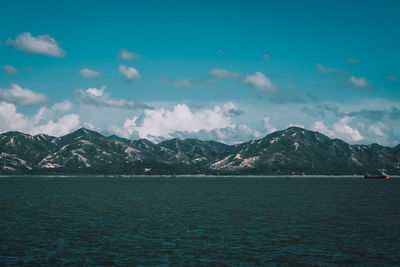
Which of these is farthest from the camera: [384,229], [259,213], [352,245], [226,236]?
[259,213]

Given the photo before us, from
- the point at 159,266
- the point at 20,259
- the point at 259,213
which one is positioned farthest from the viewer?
the point at 259,213

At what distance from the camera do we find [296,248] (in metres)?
63.8

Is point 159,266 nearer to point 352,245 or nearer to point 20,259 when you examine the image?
point 20,259

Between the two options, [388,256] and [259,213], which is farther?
[259,213]

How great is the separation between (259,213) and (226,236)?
133ft

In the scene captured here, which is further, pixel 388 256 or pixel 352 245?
pixel 352 245

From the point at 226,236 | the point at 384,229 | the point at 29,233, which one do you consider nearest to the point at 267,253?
the point at 226,236

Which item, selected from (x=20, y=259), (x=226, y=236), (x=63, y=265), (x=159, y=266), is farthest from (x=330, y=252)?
(x=20, y=259)

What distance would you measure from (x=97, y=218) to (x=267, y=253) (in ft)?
179

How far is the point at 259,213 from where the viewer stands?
113000 mm

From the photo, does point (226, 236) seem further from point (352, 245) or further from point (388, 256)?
point (388, 256)

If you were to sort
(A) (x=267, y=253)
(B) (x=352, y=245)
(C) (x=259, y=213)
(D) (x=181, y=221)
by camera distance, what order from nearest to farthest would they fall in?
1. (A) (x=267, y=253)
2. (B) (x=352, y=245)
3. (D) (x=181, y=221)
4. (C) (x=259, y=213)

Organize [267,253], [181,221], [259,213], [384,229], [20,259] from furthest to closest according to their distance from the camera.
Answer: [259,213] < [181,221] < [384,229] < [267,253] < [20,259]

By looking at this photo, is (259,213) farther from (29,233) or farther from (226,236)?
(29,233)
